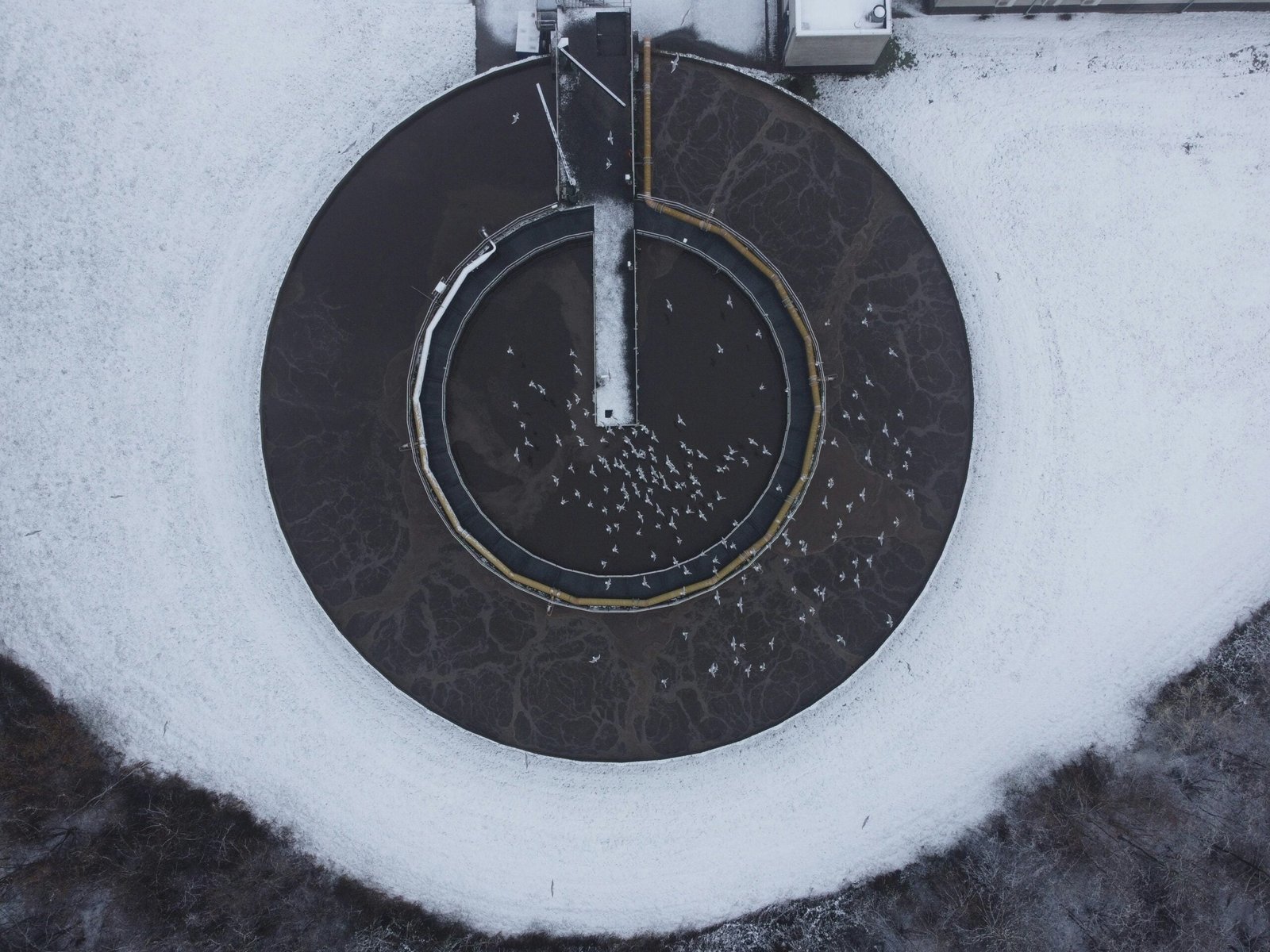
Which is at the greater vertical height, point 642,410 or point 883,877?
point 642,410

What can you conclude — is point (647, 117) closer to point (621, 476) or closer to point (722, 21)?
point (722, 21)

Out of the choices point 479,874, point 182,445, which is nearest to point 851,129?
point 182,445

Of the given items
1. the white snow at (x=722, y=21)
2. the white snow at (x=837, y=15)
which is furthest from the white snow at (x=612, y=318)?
the white snow at (x=837, y=15)

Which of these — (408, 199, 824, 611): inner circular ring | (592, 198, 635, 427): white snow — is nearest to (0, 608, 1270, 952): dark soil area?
(408, 199, 824, 611): inner circular ring

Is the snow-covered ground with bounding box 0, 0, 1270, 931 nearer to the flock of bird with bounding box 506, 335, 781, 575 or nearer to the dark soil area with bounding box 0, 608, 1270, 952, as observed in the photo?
the dark soil area with bounding box 0, 608, 1270, 952

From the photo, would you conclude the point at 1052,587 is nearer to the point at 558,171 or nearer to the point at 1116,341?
the point at 1116,341

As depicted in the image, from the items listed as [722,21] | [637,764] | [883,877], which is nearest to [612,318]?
[722,21]
